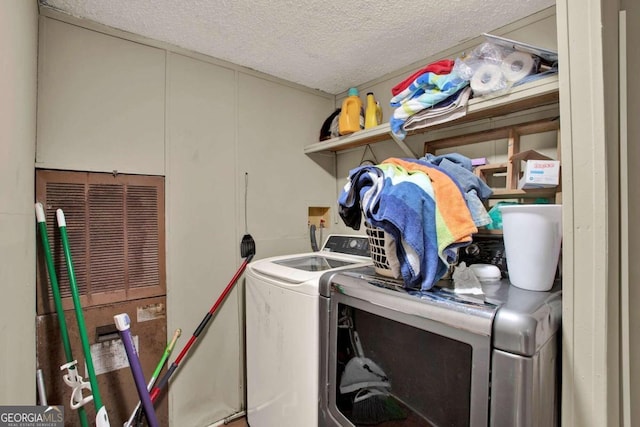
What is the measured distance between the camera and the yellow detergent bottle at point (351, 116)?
77.0 inches

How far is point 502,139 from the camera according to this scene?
1545mm

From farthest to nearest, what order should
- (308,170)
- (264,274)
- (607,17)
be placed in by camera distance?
(308,170)
(264,274)
(607,17)

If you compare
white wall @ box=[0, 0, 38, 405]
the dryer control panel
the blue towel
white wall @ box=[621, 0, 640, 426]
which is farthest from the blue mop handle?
white wall @ box=[621, 0, 640, 426]

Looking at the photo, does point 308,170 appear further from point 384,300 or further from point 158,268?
point 384,300

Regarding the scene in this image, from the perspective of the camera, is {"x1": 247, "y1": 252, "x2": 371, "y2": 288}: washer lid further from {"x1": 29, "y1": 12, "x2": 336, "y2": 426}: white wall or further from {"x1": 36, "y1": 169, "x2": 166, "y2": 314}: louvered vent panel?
{"x1": 36, "y1": 169, "x2": 166, "y2": 314}: louvered vent panel

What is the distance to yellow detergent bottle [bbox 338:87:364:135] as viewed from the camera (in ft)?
6.42

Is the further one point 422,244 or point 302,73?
point 302,73

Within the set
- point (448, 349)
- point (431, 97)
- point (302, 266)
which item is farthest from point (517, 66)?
point (302, 266)

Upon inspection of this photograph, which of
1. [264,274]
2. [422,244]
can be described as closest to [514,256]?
[422,244]

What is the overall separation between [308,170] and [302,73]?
0.67m

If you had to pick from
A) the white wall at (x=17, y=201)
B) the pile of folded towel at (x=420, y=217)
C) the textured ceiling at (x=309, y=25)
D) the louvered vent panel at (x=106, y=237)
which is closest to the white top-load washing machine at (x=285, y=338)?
the pile of folded towel at (x=420, y=217)

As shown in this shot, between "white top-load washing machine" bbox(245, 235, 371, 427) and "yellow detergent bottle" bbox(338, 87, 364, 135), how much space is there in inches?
28.8

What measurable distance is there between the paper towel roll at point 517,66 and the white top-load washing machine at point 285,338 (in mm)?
1031

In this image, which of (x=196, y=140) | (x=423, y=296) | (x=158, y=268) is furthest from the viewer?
(x=196, y=140)
